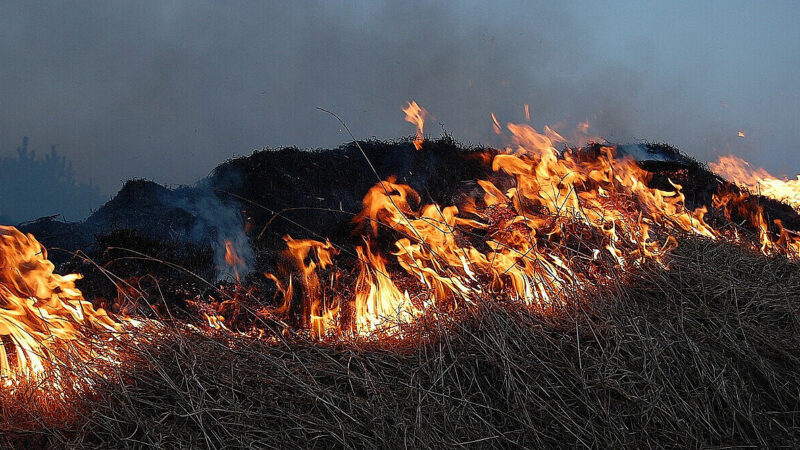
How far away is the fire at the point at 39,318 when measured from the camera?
3061 millimetres

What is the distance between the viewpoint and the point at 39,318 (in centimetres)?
315

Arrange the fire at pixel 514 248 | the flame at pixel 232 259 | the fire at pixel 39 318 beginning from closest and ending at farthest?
the fire at pixel 39 318
the fire at pixel 514 248
the flame at pixel 232 259

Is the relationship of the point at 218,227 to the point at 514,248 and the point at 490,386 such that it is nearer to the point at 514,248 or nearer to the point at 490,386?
the point at 514,248

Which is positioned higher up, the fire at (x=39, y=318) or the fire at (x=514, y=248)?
the fire at (x=514, y=248)

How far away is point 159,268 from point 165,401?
419cm

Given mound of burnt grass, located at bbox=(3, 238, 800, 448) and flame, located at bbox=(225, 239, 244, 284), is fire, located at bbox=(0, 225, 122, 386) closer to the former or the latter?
mound of burnt grass, located at bbox=(3, 238, 800, 448)

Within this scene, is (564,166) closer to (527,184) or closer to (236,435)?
(527,184)

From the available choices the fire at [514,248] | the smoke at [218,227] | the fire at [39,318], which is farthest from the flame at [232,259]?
the fire at [39,318]

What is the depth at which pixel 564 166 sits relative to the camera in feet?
15.8

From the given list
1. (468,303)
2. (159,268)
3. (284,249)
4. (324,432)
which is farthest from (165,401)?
(284,249)

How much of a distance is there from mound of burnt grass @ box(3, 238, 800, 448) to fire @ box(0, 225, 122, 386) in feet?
1.34

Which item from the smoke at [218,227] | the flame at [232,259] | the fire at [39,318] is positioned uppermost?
the smoke at [218,227]

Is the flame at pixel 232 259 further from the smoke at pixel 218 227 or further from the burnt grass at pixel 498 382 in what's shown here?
the burnt grass at pixel 498 382

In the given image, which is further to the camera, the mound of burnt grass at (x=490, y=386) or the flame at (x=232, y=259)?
the flame at (x=232, y=259)
